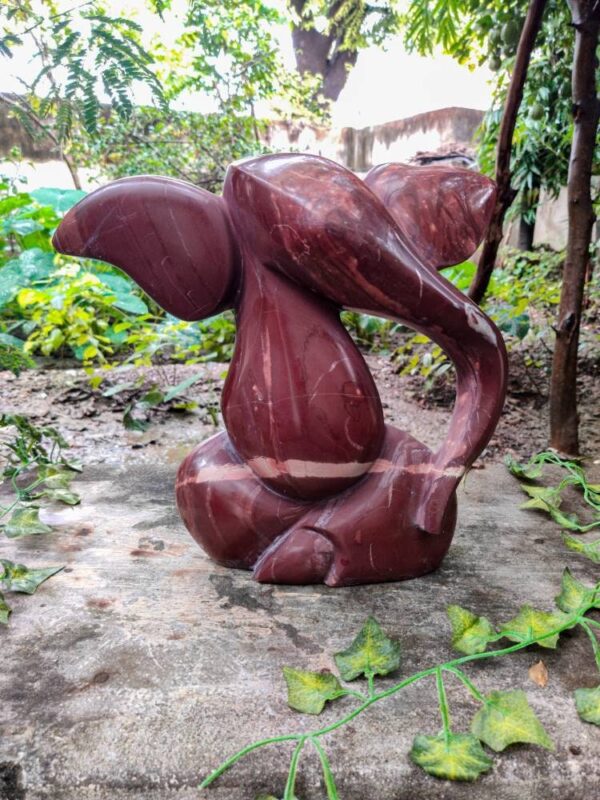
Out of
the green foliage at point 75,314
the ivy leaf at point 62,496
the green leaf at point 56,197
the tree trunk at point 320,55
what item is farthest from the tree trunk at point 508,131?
the tree trunk at point 320,55

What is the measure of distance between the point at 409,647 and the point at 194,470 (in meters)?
0.40

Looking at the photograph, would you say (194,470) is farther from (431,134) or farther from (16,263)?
(431,134)

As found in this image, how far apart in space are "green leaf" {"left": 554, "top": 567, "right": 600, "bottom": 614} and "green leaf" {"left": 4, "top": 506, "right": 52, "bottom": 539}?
788mm

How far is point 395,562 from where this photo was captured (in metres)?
0.84

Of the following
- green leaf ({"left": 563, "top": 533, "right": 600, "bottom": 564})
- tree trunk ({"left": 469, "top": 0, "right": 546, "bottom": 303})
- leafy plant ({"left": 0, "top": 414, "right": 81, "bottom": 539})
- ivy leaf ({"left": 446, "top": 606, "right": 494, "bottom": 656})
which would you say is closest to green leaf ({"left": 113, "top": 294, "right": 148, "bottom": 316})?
leafy plant ({"left": 0, "top": 414, "right": 81, "bottom": 539})

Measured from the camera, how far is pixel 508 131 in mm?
1255

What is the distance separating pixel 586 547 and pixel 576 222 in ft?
2.66

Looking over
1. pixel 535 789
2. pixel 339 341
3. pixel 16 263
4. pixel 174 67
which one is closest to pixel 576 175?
pixel 339 341

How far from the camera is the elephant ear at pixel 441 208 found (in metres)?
0.82

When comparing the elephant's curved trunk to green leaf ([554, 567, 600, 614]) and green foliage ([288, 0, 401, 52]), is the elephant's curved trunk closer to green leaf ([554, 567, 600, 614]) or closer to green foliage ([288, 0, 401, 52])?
green leaf ([554, 567, 600, 614])

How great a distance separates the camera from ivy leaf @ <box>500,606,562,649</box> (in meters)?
0.67

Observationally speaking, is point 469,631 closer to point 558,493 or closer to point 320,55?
point 558,493

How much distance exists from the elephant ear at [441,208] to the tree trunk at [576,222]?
631mm

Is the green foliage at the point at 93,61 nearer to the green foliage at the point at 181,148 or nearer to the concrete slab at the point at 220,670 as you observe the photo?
the concrete slab at the point at 220,670
